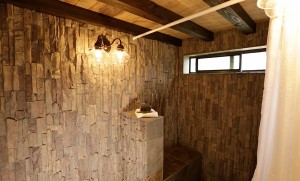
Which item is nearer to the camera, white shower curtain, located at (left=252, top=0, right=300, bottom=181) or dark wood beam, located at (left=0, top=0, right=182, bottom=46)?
white shower curtain, located at (left=252, top=0, right=300, bottom=181)

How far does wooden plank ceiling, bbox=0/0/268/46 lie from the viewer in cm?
156

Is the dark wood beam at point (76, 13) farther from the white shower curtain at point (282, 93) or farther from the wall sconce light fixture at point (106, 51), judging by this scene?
the white shower curtain at point (282, 93)

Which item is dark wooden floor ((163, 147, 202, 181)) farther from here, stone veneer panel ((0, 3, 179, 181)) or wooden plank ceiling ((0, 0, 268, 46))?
wooden plank ceiling ((0, 0, 268, 46))

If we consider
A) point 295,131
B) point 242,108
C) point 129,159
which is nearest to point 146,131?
point 129,159

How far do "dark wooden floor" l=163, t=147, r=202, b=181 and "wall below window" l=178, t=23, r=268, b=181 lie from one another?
155 mm

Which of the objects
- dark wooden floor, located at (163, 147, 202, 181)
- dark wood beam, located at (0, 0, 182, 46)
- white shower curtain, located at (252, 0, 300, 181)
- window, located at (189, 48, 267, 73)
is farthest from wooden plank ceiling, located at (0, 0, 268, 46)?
dark wooden floor, located at (163, 147, 202, 181)

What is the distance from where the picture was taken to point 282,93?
3.27 feet

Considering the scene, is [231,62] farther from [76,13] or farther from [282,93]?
[76,13]

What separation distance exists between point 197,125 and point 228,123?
58 centimetres

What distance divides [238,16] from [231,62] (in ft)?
3.44

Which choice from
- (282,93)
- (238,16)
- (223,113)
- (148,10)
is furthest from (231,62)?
(282,93)

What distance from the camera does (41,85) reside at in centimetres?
167

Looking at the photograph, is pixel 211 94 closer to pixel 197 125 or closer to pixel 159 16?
pixel 197 125

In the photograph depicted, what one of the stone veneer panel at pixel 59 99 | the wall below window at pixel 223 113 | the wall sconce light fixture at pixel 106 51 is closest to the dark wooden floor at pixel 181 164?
the wall below window at pixel 223 113
